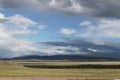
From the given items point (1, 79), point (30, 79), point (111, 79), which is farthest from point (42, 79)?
point (111, 79)

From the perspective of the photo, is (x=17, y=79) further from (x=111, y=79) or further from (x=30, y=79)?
(x=111, y=79)

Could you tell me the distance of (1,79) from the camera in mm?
75938

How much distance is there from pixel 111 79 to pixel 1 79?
23525 mm

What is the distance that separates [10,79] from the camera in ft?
251

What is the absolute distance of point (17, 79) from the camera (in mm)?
76562

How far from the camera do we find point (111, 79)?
7456cm

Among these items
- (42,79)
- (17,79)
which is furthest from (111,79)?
(17,79)

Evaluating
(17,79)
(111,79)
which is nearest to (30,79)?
(17,79)

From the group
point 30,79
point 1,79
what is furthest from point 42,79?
point 1,79

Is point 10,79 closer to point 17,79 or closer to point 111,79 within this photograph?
point 17,79

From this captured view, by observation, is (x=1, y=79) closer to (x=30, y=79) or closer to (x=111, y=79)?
(x=30, y=79)

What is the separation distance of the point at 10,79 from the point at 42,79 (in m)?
→ 7.08

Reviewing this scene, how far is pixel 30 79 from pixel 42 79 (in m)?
2.85

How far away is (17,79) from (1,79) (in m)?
3.43
